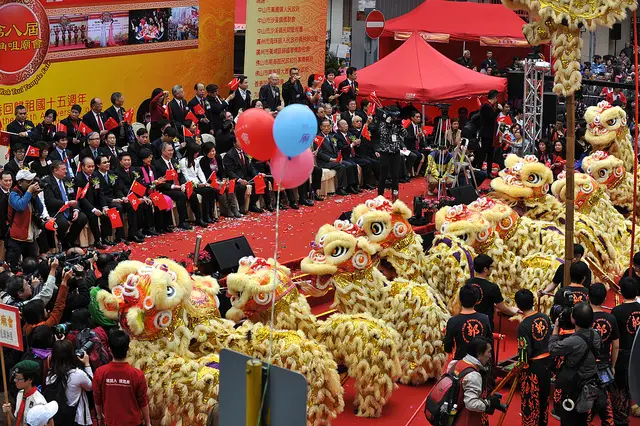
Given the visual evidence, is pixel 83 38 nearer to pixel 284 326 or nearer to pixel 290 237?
pixel 290 237

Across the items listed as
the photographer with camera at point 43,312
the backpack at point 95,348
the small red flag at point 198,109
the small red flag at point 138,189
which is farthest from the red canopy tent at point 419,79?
the backpack at point 95,348

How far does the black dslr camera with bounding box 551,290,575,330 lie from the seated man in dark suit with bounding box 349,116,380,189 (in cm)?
774

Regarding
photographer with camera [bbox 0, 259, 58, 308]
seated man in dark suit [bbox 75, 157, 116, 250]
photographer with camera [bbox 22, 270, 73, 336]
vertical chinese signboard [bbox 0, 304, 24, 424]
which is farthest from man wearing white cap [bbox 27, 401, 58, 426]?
seated man in dark suit [bbox 75, 157, 116, 250]

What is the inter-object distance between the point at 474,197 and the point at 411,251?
380 cm

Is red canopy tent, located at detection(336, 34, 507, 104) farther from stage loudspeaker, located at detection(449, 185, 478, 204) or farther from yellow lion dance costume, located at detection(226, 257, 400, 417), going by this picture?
yellow lion dance costume, located at detection(226, 257, 400, 417)

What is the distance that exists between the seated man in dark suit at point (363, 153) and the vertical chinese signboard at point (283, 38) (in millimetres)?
2158

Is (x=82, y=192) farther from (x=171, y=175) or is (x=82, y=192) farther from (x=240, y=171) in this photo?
(x=240, y=171)

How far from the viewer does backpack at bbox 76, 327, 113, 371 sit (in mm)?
7266

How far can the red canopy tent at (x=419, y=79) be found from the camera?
17766 millimetres

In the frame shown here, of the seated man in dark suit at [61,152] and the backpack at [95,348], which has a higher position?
the seated man in dark suit at [61,152]

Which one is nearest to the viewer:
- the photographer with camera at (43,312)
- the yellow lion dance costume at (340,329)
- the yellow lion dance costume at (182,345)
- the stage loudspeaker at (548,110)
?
the yellow lion dance costume at (182,345)

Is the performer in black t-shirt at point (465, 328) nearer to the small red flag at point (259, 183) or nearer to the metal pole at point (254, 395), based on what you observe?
the metal pole at point (254, 395)

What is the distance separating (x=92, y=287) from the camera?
27.3 feet

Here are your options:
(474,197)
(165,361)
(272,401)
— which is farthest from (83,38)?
(272,401)
